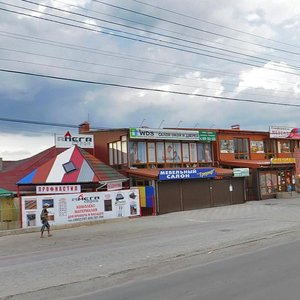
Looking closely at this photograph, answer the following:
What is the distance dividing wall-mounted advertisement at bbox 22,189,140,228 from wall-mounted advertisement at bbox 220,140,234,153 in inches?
513

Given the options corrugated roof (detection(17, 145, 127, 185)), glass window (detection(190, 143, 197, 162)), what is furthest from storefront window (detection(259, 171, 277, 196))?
corrugated roof (detection(17, 145, 127, 185))

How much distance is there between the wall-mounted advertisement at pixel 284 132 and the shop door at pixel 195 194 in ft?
39.1

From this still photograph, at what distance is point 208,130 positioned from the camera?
36.4 meters

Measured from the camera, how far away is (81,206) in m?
24.8

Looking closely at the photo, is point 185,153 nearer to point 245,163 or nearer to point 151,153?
point 151,153

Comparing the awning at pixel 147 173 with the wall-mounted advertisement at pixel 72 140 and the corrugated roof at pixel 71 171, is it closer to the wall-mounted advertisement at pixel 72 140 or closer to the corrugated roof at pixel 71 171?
the corrugated roof at pixel 71 171

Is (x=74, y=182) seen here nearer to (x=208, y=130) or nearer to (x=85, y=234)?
(x=85, y=234)

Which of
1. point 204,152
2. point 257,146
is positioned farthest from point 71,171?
point 257,146

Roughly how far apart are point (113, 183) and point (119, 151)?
17.3 ft

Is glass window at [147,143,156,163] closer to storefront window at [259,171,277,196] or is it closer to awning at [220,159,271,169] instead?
awning at [220,159,271,169]

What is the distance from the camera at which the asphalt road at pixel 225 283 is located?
7221 millimetres

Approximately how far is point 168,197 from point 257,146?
47.8ft

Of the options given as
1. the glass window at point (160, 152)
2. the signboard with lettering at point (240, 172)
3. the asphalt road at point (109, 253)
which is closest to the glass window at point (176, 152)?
the glass window at point (160, 152)

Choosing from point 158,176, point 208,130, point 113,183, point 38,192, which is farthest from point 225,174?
point 38,192
